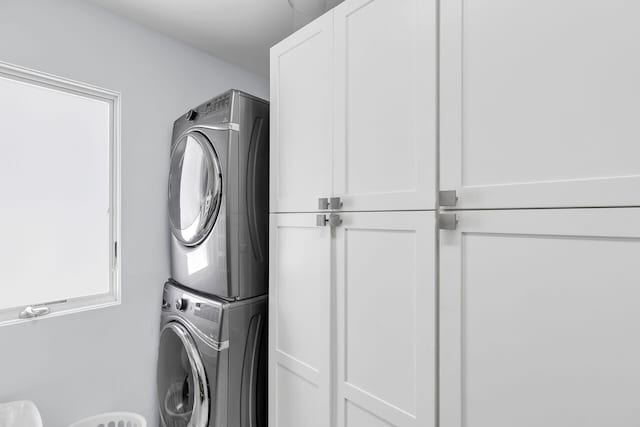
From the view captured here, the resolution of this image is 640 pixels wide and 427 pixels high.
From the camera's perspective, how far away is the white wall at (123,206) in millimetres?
1513

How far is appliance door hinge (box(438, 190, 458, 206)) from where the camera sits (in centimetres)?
84

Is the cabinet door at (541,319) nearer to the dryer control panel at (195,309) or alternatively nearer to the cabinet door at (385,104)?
the cabinet door at (385,104)

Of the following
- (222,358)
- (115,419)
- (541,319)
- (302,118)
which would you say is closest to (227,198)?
(302,118)

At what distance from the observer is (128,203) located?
6.07ft

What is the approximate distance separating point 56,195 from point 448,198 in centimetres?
198

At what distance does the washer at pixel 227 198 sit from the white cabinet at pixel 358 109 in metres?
0.15

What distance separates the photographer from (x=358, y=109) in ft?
3.60

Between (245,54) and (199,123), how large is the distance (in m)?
0.86

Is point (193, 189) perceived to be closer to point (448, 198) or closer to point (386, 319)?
point (386, 319)

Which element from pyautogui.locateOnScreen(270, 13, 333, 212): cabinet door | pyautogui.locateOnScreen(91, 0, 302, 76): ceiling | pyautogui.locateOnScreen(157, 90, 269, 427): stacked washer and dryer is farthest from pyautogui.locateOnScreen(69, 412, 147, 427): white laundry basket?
pyautogui.locateOnScreen(91, 0, 302, 76): ceiling

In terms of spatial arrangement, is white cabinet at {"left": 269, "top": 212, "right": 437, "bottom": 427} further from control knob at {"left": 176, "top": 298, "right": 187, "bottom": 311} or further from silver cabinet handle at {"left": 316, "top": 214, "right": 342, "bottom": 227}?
control knob at {"left": 176, "top": 298, "right": 187, "bottom": 311}

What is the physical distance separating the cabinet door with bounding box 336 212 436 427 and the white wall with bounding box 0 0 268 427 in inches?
54.2

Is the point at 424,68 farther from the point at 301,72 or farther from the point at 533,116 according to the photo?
the point at 301,72

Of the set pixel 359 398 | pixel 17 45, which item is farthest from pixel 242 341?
pixel 17 45
